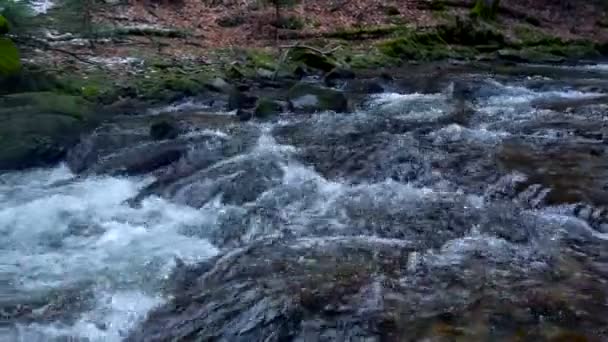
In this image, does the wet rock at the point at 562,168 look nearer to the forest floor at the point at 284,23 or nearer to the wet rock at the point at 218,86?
the wet rock at the point at 218,86

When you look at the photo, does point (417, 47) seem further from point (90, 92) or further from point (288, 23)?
point (90, 92)

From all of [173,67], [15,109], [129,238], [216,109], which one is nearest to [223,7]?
[173,67]

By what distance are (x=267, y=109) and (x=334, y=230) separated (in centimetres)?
470

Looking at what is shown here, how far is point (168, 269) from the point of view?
6648 millimetres

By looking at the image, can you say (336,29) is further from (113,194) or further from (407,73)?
(113,194)

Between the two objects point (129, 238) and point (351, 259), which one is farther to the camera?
point (129, 238)

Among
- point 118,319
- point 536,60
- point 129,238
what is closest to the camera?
point 118,319

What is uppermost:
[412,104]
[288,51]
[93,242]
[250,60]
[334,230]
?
[334,230]

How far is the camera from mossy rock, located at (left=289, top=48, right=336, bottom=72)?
14.8 metres

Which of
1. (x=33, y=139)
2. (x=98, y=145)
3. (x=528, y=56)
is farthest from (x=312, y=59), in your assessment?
(x=33, y=139)

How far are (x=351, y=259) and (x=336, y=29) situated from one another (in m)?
11.6

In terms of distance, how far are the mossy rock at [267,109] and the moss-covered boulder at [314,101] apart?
0.23 meters

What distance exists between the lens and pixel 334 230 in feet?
24.2

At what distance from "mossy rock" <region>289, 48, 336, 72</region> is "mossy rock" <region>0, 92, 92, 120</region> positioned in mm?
4757
